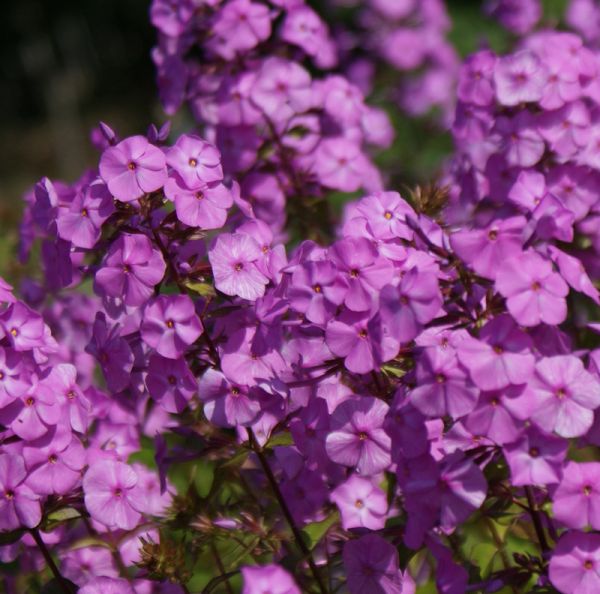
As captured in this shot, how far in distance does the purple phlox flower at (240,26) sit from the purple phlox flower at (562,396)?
1.68m

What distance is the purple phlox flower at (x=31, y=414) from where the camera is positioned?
2.26 metres

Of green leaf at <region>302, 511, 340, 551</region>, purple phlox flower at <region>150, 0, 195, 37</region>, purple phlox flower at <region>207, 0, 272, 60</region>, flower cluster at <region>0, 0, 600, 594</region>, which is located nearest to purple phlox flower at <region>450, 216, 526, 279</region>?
flower cluster at <region>0, 0, 600, 594</region>

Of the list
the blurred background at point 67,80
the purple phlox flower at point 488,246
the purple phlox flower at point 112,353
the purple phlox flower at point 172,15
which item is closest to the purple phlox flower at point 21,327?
the purple phlox flower at point 112,353

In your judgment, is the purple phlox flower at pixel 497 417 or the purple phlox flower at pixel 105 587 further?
the purple phlox flower at pixel 105 587

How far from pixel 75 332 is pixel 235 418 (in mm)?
1230

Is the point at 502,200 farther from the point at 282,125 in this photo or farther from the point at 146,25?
the point at 146,25

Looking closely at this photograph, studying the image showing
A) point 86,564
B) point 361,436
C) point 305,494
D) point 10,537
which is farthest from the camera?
point 86,564

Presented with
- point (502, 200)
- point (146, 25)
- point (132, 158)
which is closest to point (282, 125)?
point (502, 200)

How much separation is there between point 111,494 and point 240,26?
4.95ft

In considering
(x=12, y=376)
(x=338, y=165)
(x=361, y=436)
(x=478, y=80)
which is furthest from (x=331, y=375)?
(x=338, y=165)

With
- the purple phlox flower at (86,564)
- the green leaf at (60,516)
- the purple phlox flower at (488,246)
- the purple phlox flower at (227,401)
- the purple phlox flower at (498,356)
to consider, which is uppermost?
the purple phlox flower at (488,246)

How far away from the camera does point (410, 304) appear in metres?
1.91

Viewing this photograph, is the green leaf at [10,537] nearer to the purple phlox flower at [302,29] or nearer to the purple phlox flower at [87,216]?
the purple phlox flower at [87,216]

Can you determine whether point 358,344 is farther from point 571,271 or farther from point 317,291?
point 571,271
